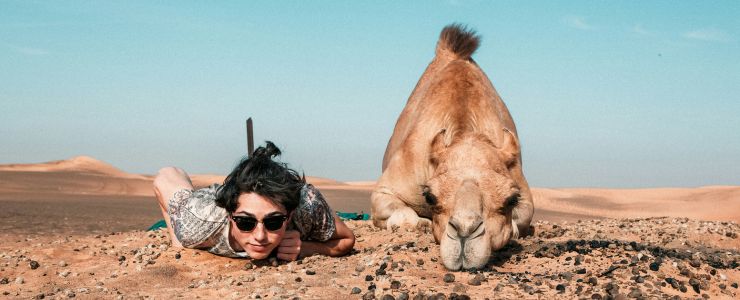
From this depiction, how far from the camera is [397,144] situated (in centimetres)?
1151

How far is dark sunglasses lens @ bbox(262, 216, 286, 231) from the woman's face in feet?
0.09

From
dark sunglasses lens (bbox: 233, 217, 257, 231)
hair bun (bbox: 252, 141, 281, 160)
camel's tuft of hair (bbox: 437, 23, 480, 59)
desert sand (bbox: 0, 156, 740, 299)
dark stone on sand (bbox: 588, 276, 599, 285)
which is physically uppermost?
camel's tuft of hair (bbox: 437, 23, 480, 59)

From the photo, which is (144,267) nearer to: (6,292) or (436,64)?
(6,292)

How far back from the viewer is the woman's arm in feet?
24.6

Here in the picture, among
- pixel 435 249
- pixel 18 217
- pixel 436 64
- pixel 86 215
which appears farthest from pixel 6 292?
pixel 86 215

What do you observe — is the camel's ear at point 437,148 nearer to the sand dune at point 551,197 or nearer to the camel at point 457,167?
the camel at point 457,167

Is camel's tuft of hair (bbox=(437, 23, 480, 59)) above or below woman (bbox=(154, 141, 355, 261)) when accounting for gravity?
above

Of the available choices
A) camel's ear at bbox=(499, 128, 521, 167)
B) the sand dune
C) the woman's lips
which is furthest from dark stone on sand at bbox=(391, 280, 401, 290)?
the sand dune

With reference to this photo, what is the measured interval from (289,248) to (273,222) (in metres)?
0.58

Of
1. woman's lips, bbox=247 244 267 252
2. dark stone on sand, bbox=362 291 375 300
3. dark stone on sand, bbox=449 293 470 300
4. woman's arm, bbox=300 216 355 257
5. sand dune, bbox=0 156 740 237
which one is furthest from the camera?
sand dune, bbox=0 156 740 237

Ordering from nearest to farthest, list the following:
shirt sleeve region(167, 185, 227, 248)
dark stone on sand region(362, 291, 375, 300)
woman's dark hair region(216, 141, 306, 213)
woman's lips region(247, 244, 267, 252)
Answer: dark stone on sand region(362, 291, 375, 300), woman's dark hair region(216, 141, 306, 213), woman's lips region(247, 244, 267, 252), shirt sleeve region(167, 185, 227, 248)

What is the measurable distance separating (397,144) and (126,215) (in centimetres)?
1160

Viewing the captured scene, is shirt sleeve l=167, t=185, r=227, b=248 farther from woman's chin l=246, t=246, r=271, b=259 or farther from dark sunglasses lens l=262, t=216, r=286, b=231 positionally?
dark sunglasses lens l=262, t=216, r=286, b=231

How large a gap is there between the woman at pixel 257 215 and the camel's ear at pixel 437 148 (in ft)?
4.10
